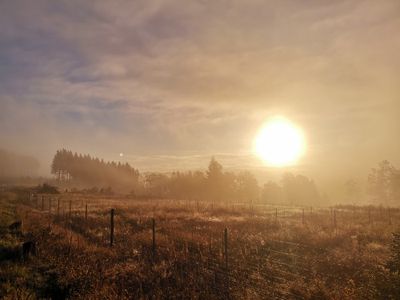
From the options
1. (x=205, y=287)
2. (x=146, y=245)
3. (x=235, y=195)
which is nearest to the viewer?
(x=205, y=287)

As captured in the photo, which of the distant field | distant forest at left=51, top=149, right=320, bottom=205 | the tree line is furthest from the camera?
the tree line

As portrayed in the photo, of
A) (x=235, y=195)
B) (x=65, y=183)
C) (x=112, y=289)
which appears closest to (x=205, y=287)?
(x=112, y=289)

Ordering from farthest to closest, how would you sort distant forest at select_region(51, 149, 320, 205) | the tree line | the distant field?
the tree line
distant forest at select_region(51, 149, 320, 205)
the distant field

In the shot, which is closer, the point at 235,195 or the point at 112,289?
the point at 112,289

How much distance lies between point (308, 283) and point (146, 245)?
8612 millimetres

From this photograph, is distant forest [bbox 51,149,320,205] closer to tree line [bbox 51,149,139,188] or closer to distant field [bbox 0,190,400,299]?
tree line [bbox 51,149,139,188]

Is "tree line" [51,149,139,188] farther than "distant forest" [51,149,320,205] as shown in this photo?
Yes

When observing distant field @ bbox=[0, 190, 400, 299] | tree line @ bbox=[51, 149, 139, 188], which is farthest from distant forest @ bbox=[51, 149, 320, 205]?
distant field @ bbox=[0, 190, 400, 299]

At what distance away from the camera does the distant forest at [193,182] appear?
356ft

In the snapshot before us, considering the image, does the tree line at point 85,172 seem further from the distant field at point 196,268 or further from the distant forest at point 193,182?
the distant field at point 196,268

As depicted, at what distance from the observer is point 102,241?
17.9 metres

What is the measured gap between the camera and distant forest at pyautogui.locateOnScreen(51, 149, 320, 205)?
108562mm

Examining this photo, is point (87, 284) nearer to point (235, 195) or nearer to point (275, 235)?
point (275, 235)

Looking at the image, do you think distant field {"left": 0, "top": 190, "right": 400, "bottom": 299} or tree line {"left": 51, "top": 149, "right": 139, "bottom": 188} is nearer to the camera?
distant field {"left": 0, "top": 190, "right": 400, "bottom": 299}
